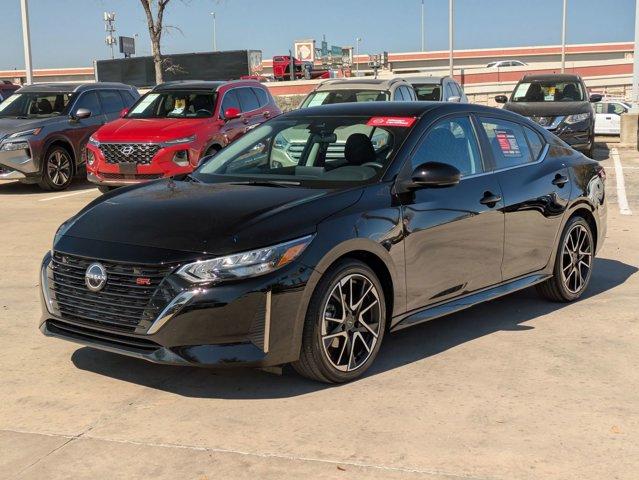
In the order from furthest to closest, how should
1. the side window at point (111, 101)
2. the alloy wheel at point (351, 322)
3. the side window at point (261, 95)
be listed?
1. the side window at point (111, 101)
2. the side window at point (261, 95)
3. the alloy wheel at point (351, 322)

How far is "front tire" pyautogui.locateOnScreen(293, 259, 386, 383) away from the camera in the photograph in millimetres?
4613

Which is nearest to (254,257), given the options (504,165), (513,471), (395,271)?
(395,271)

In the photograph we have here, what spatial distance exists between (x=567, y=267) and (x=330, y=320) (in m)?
2.72

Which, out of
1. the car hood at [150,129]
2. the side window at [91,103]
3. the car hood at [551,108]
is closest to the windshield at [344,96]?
the car hood at [150,129]

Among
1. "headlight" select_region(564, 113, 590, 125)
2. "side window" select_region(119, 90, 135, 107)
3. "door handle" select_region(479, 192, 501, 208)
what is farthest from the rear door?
"headlight" select_region(564, 113, 590, 125)

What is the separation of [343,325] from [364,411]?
55cm

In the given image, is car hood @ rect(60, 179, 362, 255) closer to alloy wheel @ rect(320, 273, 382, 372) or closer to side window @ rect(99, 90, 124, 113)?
alloy wheel @ rect(320, 273, 382, 372)

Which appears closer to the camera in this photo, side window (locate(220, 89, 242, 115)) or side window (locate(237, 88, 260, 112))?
side window (locate(220, 89, 242, 115))

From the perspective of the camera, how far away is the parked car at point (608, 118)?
26.6 metres

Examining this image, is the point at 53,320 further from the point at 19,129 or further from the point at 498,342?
the point at 19,129

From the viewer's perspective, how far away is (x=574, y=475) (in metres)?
3.73

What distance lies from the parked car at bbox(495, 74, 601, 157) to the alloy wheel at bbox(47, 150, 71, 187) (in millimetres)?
9169

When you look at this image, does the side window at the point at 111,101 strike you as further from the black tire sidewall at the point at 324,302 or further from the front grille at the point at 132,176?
the black tire sidewall at the point at 324,302

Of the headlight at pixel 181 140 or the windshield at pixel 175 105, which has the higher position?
the windshield at pixel 175 105
